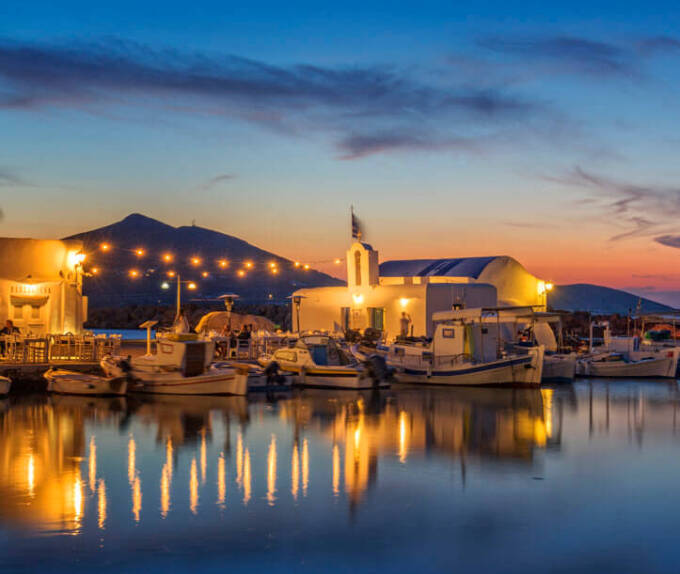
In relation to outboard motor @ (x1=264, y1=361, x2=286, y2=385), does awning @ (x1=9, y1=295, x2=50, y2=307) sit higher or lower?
higher

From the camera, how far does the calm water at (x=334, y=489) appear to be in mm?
10164

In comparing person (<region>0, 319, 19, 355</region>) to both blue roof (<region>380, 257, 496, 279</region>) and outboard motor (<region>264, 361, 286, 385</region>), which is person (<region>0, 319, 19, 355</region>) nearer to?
outboard motor (<region>264, 361, 286, 385</region>)

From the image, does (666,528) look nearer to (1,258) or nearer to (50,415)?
(50,415)

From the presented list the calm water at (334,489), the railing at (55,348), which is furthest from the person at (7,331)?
the calm water at (334,489)

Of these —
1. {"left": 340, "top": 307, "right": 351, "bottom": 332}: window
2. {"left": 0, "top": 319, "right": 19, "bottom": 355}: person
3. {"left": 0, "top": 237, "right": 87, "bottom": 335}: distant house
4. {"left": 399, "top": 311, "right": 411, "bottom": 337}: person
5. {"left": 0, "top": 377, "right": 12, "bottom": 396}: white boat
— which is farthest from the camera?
{"left": 340, "top": 307, "right": 351, "bottom": 332}: window

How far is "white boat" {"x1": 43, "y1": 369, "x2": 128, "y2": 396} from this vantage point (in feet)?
85.9

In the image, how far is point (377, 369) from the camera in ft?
96.3

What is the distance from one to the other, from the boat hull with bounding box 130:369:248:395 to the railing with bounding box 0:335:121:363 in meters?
4.34

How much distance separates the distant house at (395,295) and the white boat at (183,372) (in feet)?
50.5

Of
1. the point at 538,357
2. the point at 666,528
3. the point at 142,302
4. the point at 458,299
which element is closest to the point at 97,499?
the point at 666,528

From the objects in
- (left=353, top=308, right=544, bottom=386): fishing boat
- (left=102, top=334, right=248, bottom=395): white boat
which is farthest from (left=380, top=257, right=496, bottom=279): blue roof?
(left=102, top=334, right=248, bottom=395): white boat

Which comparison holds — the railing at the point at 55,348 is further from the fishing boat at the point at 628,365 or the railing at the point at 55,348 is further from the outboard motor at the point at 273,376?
the fishing boat at the point at 628,365

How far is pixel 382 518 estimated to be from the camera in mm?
11773

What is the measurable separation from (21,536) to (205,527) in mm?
2220
